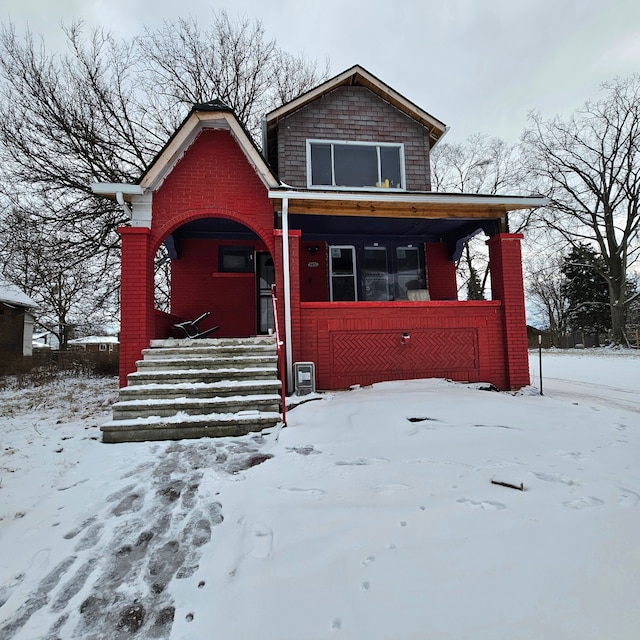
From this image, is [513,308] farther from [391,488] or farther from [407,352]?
[391,488]

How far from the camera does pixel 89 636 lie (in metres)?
1.53

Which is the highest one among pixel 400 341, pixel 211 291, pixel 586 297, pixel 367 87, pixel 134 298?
pixel 367 87

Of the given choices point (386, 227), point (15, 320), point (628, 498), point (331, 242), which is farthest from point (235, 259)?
point (15, 320)

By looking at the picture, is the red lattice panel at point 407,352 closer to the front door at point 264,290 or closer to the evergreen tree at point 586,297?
the front door at point 264,290

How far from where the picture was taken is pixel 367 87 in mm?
9562

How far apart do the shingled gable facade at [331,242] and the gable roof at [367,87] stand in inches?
1.6

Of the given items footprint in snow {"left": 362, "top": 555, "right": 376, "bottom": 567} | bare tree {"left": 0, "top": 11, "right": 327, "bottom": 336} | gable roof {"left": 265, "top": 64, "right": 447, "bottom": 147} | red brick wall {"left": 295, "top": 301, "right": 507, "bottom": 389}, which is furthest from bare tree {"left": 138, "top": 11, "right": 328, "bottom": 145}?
footprint in snow {"left": 362, "top": 555, "right": 376, "bottom": 567}

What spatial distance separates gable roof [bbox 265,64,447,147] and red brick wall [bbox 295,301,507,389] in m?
5.46

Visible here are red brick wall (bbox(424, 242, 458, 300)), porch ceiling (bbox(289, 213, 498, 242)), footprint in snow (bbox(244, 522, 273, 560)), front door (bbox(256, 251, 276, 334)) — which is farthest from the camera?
red brick wall (bbox(424, 242, 458, 300))

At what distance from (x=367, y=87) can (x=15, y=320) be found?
15.4m

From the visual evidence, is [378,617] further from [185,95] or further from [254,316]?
A: [185,95]

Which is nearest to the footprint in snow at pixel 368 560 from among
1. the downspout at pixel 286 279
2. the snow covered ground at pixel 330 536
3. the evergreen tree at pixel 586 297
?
the snow covered ground at pixel 330 536

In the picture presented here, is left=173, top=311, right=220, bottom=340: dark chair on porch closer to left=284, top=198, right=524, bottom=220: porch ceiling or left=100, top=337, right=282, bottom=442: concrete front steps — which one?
left=100, top=337, right=282, bottom=442: concrete front steps

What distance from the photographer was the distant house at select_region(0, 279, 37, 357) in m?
12.1
